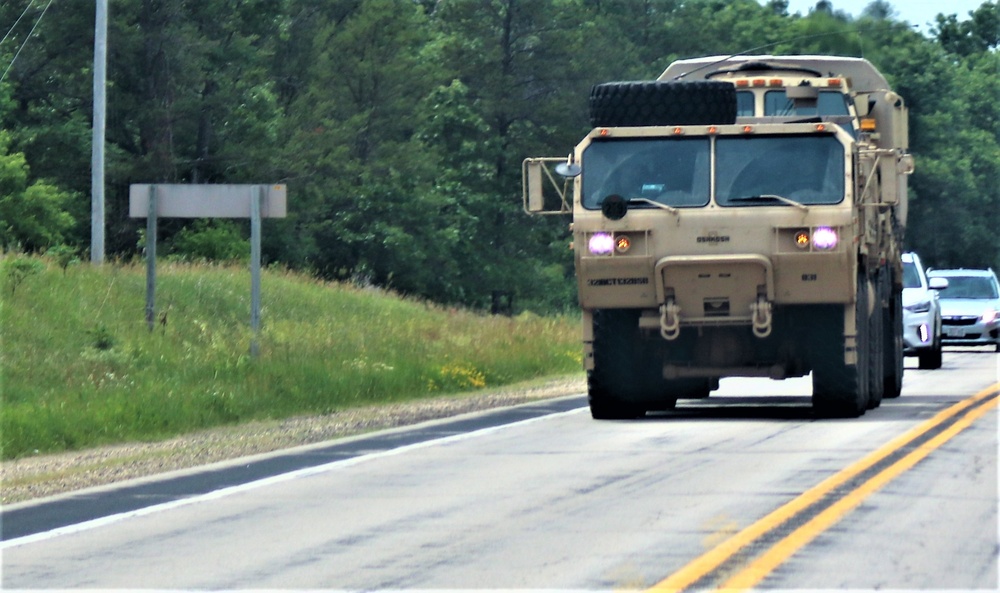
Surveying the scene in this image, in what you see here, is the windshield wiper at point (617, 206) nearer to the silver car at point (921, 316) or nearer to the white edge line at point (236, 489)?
the white edge line at point (236, 489)

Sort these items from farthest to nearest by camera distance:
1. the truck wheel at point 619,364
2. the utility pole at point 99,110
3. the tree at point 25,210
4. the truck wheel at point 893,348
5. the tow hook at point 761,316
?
the tree at point 25,210 → the utility pole at point 99,110 → the truck wheel at point 893,348 → the truck wheel at point 619,364 → the tow hook at point 761,316

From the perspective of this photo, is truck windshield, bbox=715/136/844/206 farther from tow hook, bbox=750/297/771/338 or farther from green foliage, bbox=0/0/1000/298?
green foliage, bbox=0/0/1000/298

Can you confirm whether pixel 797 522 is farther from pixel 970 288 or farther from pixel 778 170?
pixel 970 288

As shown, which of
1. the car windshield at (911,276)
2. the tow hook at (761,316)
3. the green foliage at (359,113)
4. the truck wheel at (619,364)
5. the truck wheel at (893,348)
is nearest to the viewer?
the tow hook at (761,316)

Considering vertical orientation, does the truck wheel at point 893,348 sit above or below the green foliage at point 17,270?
below

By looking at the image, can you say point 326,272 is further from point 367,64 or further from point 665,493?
point 665,493

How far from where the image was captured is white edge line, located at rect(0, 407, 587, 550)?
1030cm

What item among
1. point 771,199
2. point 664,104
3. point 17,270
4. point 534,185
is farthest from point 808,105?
point 17,270

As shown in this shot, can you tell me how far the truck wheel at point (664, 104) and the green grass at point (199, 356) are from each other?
5151 millimetres

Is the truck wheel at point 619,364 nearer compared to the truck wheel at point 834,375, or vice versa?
the truck wheel at point 834,375

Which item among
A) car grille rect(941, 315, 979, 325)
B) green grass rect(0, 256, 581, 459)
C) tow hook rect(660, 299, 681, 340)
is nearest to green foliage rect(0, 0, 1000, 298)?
car grille rect(941, 315, 979, 325)

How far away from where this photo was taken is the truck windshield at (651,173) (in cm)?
1675

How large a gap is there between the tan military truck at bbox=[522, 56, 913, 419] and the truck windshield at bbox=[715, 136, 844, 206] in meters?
0.01

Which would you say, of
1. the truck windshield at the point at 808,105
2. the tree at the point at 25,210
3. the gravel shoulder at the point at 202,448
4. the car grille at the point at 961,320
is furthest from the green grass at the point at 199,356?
the tree at the point at 25,210
